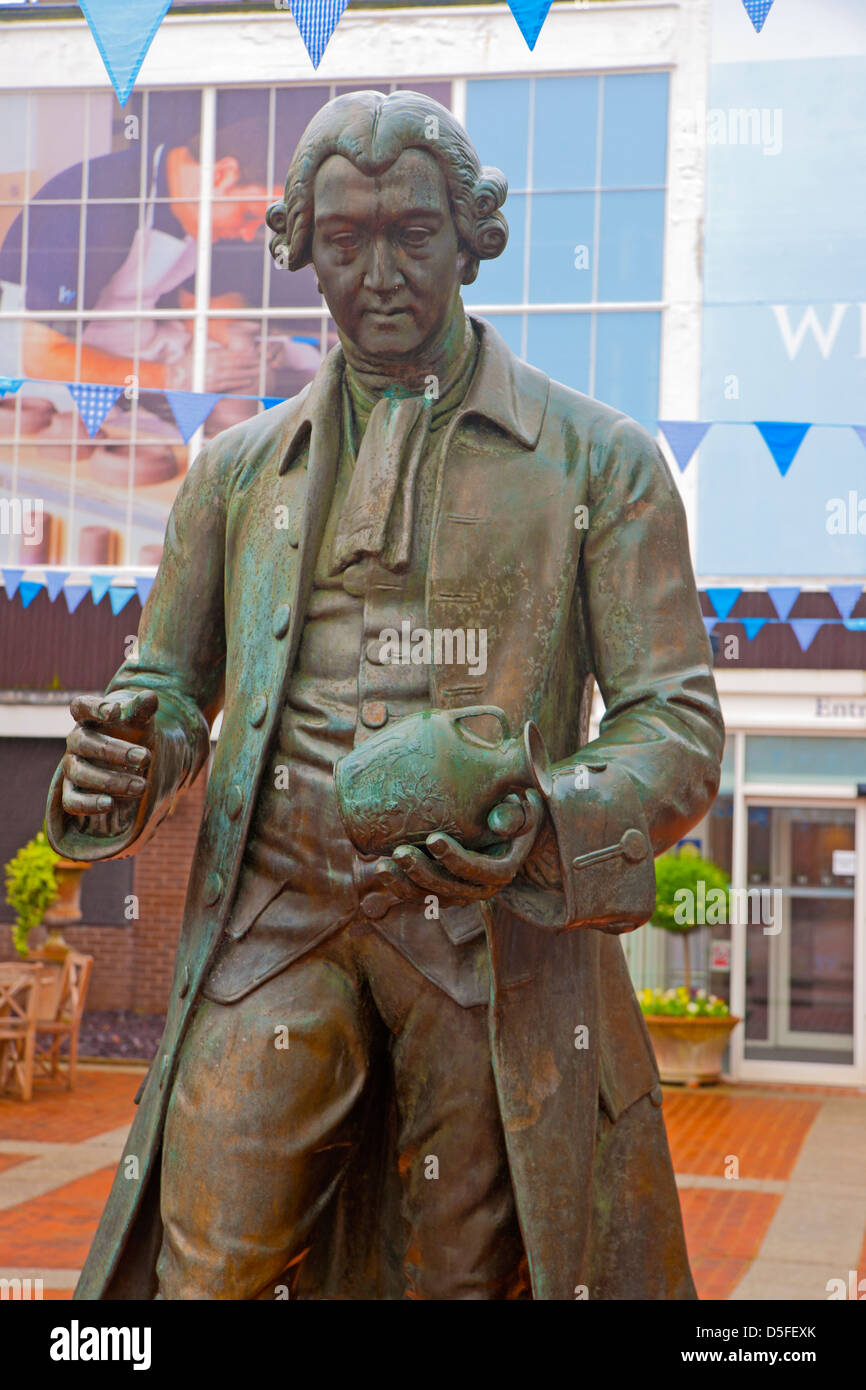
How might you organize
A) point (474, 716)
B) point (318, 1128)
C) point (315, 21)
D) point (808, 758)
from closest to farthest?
point (474, 716) < point (318, 1128) < point (315, 21) < point (808, 758)

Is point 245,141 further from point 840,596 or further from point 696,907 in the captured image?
point 696,907

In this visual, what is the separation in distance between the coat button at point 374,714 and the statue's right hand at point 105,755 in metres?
0.29

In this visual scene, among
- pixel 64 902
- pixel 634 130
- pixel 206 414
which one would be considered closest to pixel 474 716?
pixel 206 414

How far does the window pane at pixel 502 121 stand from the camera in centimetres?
1559

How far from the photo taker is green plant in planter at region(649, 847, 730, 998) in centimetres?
1364

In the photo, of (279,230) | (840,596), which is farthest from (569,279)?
(279,230)

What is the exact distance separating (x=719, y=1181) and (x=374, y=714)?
27.4 feet

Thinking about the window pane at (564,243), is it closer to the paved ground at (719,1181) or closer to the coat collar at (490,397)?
the paved ground at (719,1181)

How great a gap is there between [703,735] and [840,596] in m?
11.9

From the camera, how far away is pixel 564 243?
1559 cm

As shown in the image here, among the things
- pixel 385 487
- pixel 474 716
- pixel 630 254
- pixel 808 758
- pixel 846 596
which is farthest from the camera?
pixel 630 254

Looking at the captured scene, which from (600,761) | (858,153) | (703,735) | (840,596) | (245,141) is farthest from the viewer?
(245,141)

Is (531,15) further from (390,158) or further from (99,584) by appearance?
(99,584)

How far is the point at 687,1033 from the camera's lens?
46.1 feet
